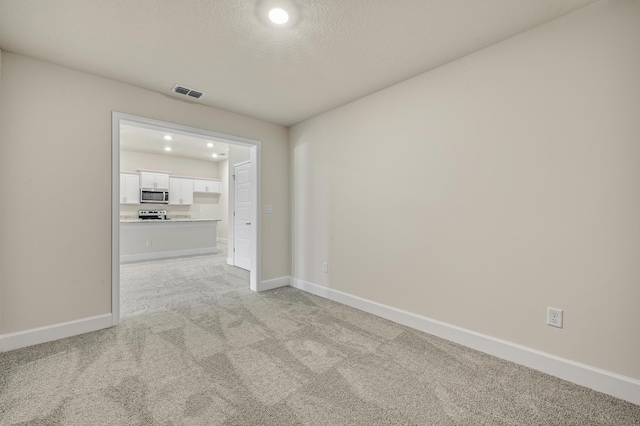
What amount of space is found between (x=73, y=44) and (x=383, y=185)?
3.13 metres

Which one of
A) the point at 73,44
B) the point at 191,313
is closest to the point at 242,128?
the point at 73,44

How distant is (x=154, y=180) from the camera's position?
7.82 meters

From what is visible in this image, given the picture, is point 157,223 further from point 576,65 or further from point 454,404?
point 576,65

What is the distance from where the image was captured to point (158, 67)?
2.60 meters

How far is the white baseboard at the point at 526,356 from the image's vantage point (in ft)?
5.67

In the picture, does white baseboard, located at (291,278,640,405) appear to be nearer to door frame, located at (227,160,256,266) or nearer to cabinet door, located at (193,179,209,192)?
door frame, located at (227,160,256,266)

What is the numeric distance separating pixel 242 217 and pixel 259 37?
386 cm

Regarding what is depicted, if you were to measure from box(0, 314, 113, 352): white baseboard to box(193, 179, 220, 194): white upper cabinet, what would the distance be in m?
6.61

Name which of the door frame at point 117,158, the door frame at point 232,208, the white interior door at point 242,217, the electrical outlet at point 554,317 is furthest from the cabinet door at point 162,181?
the electrical outlet at point 554,317

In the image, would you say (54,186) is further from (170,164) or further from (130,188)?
(170,164)

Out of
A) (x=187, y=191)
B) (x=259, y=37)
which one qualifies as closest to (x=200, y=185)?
(x=187, y=191)

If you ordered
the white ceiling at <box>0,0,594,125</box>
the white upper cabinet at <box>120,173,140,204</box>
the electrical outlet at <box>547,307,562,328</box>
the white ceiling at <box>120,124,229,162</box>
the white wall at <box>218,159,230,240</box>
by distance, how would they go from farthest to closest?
1. the white wall at <box>218,159,230,240</box>
2. the white upper cabinet at <box>120,173,140,204</box>
3. the white ceiling at <box>120,124,229,162</box>
4. the electrical outlet at <box>547,307,562,328</box>
5. the white ceiling at <box>0,0,594,125</box>

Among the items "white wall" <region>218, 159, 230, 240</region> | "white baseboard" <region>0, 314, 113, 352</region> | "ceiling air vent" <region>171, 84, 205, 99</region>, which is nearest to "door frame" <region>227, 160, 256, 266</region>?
"ceiling air vent" <region>171, 84, 205, 99</region>

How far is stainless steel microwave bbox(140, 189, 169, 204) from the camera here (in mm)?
7667
